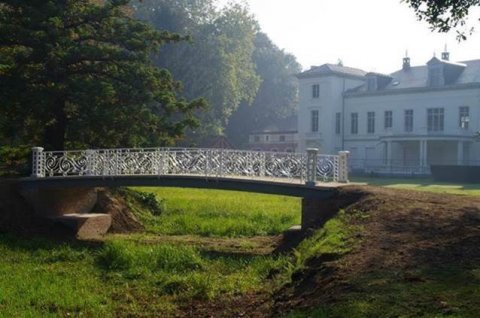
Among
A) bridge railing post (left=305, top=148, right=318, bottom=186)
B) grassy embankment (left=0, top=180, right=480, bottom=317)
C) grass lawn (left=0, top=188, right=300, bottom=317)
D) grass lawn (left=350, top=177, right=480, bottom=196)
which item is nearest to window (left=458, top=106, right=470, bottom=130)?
grass lawn (left=350, top=177, right=480, bottom=196)

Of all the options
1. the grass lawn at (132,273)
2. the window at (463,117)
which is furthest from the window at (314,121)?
the grass lawn at (132,273)

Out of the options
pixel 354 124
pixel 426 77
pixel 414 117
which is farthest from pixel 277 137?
pixel 426 77

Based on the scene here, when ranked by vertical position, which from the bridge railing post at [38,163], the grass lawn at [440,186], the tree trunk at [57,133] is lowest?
the grass lawn at [440,186]

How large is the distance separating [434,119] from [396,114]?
3.73 meters

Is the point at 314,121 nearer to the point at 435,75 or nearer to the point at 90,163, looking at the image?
the point at 435,75

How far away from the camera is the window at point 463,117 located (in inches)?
1960

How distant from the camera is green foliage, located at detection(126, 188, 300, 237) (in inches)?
792

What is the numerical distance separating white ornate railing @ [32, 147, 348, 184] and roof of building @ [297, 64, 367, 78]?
130 feet

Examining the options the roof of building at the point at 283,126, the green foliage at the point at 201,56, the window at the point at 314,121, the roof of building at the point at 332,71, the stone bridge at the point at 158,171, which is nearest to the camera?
the stone bridge at the point at 158,171

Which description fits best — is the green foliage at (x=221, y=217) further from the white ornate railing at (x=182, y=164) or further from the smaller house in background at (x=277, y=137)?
the smaller house in background at (x=277, y=137)

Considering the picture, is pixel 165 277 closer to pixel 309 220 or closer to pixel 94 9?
pixel 309 220

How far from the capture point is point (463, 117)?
164ft

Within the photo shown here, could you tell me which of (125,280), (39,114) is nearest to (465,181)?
(39,114)

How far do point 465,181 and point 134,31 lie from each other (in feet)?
85.5
